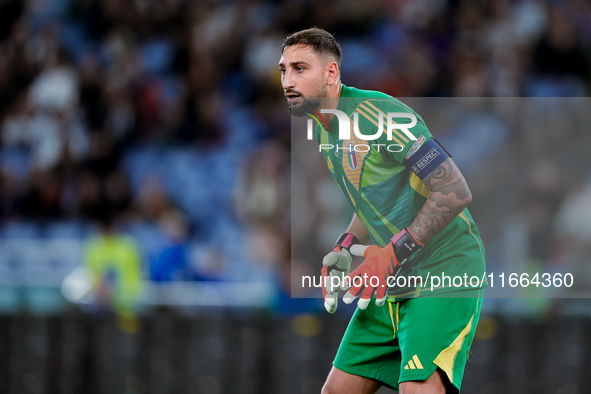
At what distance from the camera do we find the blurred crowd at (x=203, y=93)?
944 cm

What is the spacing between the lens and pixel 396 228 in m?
3.72

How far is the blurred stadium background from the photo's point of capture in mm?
7574

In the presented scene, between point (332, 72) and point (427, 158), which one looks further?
point (332, 72)

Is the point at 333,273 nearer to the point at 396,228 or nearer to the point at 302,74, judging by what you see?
the point at 396,228

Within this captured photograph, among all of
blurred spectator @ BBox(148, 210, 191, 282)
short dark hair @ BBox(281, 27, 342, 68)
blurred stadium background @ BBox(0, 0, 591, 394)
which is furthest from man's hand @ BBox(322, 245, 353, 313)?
blurred spectator @ BBox(148, 210, 191, 282)

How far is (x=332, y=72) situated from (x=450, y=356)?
4.68ft

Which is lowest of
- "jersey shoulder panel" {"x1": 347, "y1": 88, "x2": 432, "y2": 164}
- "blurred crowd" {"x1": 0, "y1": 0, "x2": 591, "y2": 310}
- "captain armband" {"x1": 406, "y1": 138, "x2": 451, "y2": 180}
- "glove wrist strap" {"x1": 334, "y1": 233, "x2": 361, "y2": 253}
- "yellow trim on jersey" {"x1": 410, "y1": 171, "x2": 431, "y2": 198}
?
"glove wrist strap" {"x1": 334, "y1": 233, "x2": 361, "y2": 253}

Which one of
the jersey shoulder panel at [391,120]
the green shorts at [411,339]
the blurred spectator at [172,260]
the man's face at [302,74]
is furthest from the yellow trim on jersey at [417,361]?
the blurred spectator at [172,260]

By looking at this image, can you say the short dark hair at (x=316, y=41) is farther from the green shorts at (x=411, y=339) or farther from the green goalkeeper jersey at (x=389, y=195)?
the green shorts at (x=411, y=339)

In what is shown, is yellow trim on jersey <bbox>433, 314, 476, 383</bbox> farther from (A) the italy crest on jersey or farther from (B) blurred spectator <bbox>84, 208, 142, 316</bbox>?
(B) blurred spectator <bbox>84, 208, 142, 316</bbox>

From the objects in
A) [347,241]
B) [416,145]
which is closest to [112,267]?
[347,241]

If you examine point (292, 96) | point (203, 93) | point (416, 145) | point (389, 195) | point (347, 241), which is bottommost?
point (347, 241)

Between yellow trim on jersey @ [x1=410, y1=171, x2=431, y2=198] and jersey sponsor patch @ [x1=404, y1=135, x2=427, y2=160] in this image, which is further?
yellow trim on jersey @ [x1=410, y1=171, x2=431, y2=198]

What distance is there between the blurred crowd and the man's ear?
4.50 meters
